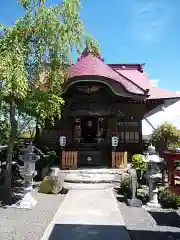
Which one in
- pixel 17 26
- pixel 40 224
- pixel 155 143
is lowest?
pixel 40 224

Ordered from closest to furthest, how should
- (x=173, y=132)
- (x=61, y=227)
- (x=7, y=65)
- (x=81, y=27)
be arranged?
(x=61, y=227)
(x=7, y=65)
(x=81, y=27)
(x=173, y=132)

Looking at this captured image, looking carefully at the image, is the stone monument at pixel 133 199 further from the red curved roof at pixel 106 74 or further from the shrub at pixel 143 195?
the red curved roof at pixel 106 74

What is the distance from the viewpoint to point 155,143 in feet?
68.1

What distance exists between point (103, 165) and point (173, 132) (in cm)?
683

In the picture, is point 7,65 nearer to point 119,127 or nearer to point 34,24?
point 34,24

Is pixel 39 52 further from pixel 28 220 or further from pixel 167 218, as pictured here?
pixel 167 218

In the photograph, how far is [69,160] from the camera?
1494 centimetres

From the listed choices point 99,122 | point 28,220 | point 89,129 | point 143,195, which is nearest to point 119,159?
point 99,122

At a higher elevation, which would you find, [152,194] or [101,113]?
[101,113]

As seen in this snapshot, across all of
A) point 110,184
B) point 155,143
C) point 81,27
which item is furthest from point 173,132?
point 81,27

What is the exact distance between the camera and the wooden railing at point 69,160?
14867mm

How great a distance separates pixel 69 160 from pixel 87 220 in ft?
24.2

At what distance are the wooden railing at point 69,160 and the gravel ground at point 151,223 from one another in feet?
19.1

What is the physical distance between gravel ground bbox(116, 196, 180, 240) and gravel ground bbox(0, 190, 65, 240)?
1.91 metres
